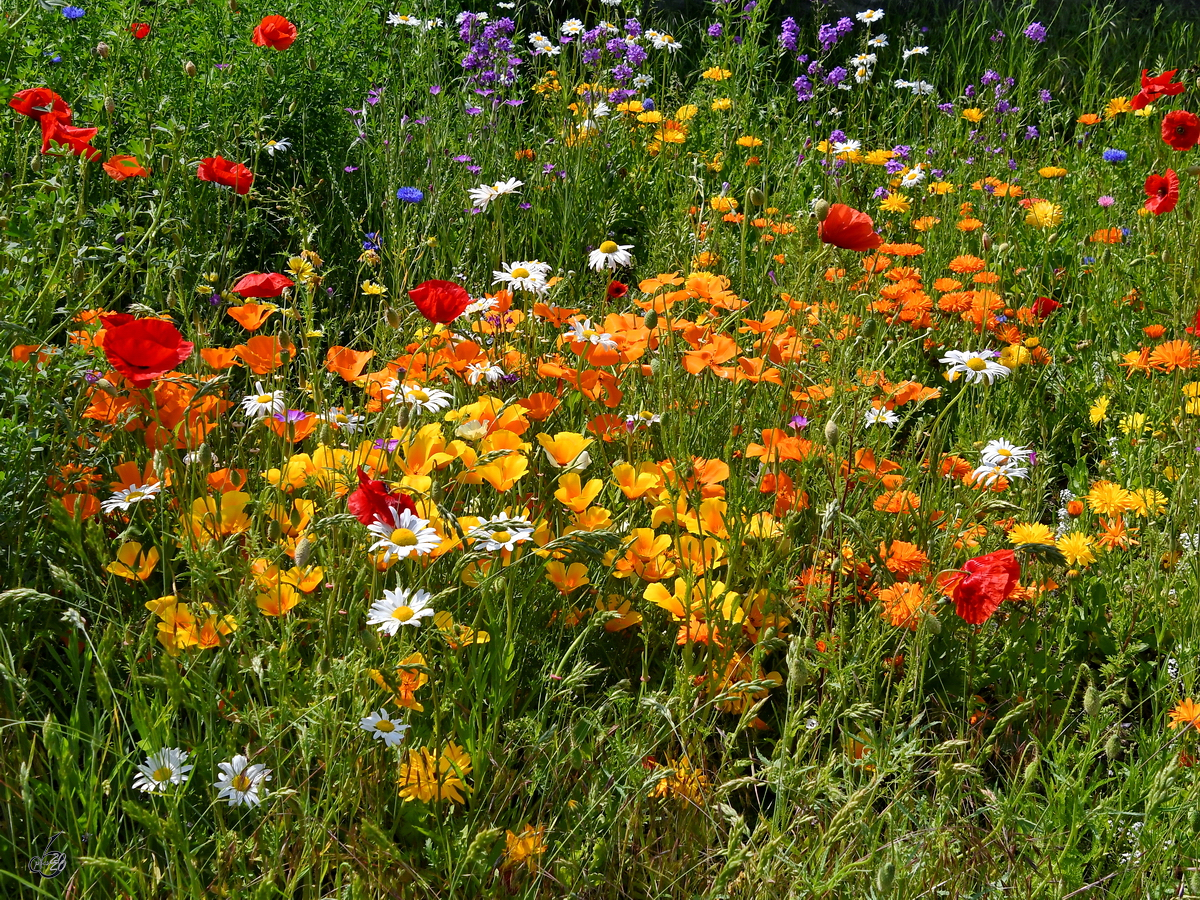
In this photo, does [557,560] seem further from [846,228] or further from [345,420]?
[846,228]

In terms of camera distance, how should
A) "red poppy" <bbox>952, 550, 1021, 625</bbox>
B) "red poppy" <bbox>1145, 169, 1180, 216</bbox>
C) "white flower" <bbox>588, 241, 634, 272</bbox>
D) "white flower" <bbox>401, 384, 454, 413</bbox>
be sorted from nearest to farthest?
"red poppy" <bbox>952, 550, 1021, 625</bbox> → "white flower" <bbox>401, 384, 454, 413</bbox> → "white flower" <bbox>588, 241, 634, 272</bbox> → "red poppy" <bbox>1145, 169, 1180, 216</bbox>

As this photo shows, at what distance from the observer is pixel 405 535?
1323 mm

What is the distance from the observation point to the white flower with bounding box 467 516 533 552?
129 centimetres

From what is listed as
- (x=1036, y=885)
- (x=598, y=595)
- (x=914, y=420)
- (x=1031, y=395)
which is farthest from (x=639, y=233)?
(x=1036, y=885)

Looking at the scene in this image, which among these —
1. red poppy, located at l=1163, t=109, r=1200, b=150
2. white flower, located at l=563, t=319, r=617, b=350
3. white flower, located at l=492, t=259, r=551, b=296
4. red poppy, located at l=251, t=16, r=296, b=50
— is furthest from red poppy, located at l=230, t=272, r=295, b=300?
red poppy, located at l=1163, t=109, r=1200, b=150

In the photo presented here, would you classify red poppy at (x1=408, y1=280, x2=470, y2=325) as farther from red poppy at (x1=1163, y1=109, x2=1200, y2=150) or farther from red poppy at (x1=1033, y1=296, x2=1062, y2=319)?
red poppy at (x1=1163, y1=109, x2=1200, y2=150)

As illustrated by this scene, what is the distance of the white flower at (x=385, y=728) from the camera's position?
4.22 ft

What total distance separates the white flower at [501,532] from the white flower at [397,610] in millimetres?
100

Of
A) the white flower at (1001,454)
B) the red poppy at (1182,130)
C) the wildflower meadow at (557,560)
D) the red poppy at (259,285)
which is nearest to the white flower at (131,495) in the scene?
the wildflower meadow at (557,560)

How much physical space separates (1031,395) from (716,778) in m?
1.55

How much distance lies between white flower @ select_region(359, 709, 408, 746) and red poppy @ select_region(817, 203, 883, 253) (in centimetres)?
111

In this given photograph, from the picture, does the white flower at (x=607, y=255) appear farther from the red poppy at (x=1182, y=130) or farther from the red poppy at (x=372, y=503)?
the red poppy at (x=1182, y=130)

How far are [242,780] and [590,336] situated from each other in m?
1.08

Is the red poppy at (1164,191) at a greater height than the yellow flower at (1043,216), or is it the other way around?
the red poppy at (1164,191)
